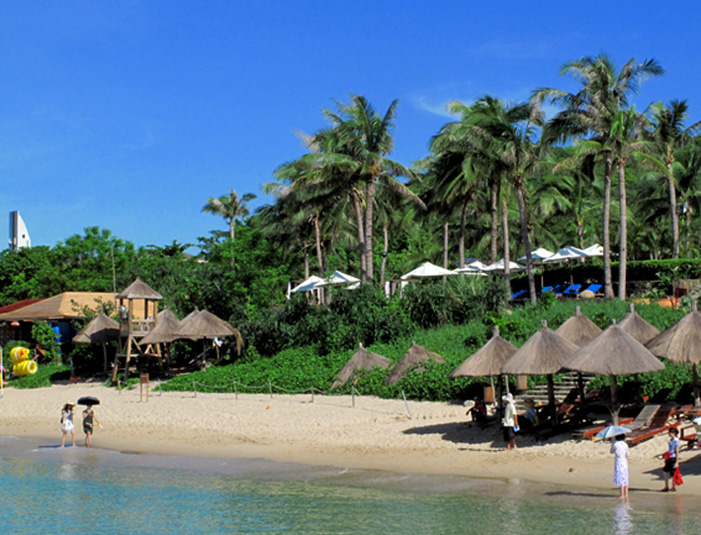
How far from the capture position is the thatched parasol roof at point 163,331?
3200 cm

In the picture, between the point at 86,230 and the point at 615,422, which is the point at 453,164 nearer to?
the point at 615,422

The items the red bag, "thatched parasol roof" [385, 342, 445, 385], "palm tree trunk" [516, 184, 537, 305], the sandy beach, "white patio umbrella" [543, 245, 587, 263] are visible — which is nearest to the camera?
the red bag

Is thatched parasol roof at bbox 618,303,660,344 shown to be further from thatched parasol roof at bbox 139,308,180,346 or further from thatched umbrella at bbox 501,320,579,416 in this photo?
thatched parasol roof at bbox 139,308,180,346

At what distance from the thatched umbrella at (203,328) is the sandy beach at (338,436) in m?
3.16

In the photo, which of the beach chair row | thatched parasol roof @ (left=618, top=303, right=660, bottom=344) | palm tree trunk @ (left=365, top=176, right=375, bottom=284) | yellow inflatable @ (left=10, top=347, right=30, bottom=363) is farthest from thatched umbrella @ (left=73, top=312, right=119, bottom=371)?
thatched parasol roof @ (left=618, top=303, right=660, bottom=344)

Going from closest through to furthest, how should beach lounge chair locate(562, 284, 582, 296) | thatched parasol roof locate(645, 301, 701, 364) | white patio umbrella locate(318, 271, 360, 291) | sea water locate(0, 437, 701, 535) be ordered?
sea water locate(0, 437, 701, 535)
thatched parasol roof locate(645, 301, 701, 364)
beach lounge chair locate(562, 284, 582, 296)
white patio umbrella locate(318, 271, 360, 291)

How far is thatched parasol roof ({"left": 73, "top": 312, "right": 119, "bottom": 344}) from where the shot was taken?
112 ft

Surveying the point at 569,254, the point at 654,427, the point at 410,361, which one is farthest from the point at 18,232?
the point at 654,427

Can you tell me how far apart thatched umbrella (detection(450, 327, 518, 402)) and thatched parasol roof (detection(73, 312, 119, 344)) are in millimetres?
21001

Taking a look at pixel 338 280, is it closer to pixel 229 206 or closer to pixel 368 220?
pixel 368 220

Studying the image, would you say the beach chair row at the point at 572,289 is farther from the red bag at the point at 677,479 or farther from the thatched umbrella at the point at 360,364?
the red bag at the point at 677,479

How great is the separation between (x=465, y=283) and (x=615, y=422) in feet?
53.5

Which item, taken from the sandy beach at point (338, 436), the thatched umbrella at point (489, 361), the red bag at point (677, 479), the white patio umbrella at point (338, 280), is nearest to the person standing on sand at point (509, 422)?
the sandy beach at point (338, 436)

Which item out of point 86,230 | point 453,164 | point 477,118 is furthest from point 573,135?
point 86,230
